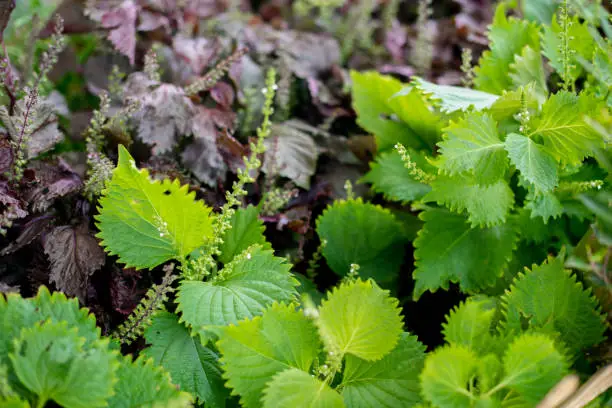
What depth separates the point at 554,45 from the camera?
87 centimetres

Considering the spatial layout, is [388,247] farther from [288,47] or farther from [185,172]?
[288,47]

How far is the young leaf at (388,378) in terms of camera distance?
2.23 ft

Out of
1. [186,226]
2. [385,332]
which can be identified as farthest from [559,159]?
[186,226]

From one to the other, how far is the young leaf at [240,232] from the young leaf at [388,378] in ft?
0.70

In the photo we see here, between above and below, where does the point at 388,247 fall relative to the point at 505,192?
below

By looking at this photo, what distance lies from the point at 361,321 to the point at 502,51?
0.52 m

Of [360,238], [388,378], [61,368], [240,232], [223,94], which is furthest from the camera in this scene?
[223,94]

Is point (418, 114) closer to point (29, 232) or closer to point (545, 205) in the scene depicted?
point (545, 205)

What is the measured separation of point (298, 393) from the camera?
64 centimetres

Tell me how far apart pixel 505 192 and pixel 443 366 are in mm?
285

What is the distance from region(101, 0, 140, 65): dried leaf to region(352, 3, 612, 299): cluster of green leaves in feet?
1.58

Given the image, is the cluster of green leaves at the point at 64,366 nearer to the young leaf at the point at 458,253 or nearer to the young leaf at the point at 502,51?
the young leaf at the point at 458,253

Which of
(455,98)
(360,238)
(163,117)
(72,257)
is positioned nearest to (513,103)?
(455,98)

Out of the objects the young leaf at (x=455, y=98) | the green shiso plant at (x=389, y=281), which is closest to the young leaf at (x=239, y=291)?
the green shiso plant at (x=389, y=281)
